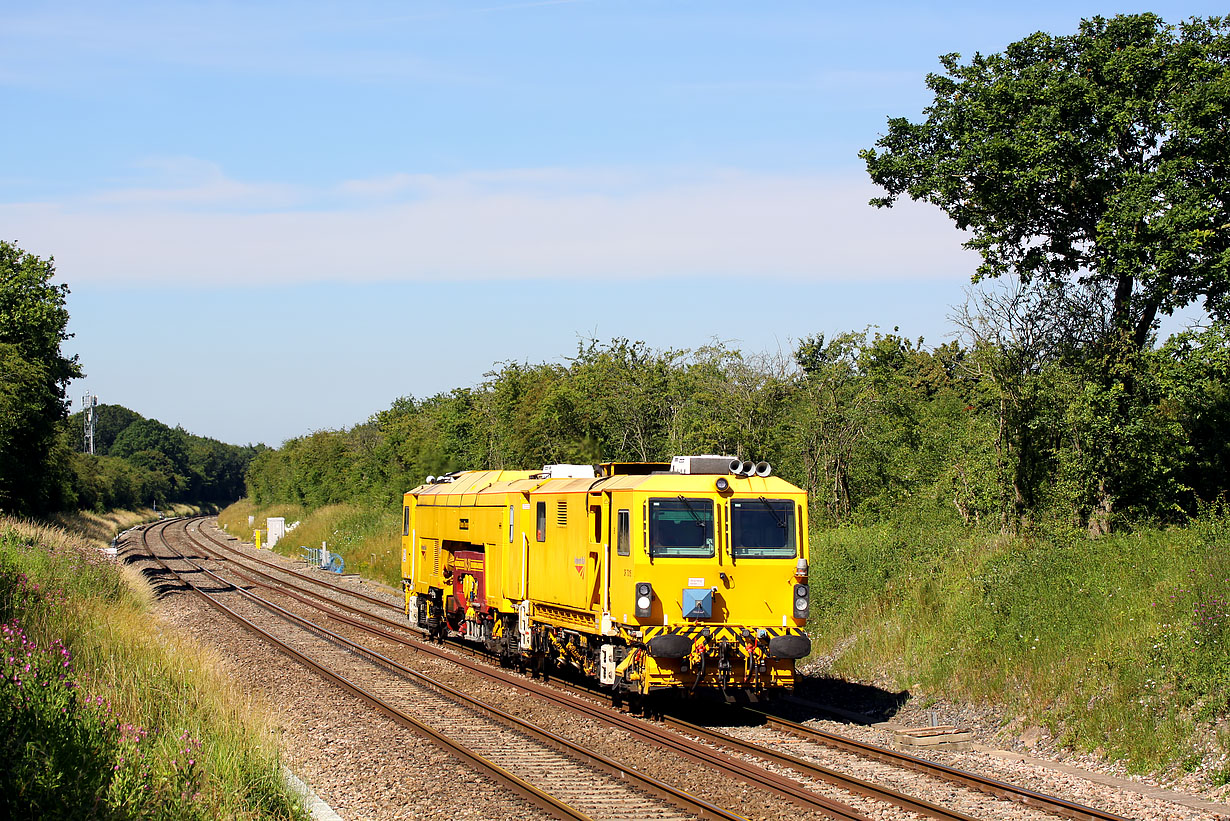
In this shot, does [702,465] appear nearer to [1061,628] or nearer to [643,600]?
[643,600]

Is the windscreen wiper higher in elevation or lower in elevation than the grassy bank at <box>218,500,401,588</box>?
higher

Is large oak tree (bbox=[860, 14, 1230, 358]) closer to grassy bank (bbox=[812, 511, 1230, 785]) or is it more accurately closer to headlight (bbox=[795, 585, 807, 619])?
grassy bank (bbox=[812, 511, 1230, 785])

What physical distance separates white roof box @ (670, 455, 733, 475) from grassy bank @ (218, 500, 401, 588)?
25.2 metres

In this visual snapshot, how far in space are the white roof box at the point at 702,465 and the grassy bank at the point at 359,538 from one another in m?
25.2

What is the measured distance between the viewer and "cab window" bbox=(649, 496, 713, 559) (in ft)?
47.6

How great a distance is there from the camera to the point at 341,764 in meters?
12.2

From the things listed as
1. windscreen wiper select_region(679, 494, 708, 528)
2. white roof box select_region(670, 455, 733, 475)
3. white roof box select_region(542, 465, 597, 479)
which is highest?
white roof box select_region(670, 455, 733, 475)

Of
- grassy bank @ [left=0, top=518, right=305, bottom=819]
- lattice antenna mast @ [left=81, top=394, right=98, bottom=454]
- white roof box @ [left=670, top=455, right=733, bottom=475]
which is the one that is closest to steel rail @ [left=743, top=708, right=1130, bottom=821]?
white roof box @ [left=670, top=455, right=733, bottom=475]

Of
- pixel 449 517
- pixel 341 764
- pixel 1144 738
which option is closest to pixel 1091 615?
pixel 1144 738

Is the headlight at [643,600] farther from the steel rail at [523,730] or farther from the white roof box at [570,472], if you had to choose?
the white roof box at [570,472]

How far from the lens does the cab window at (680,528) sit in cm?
1452

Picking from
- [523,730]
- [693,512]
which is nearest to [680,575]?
[693,512]

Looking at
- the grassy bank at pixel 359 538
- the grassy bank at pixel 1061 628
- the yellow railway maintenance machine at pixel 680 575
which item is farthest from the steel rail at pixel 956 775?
the grassy bank at pixel 359 538

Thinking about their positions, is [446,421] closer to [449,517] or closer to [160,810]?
[449,517]
